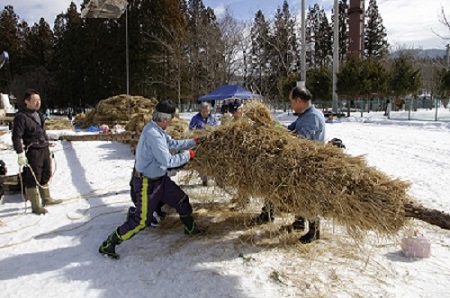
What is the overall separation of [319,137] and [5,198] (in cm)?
506

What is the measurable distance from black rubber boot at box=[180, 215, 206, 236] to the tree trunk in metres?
2.23


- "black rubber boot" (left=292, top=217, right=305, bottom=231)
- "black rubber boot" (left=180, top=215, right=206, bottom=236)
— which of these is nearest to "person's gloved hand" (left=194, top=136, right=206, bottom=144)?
"black rubber boot" (left=180, top=215, right=206, bottom=236)

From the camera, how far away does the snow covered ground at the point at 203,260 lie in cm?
288

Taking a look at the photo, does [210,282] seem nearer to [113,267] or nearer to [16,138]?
[113,267]

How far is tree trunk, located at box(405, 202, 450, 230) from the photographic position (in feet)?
7.55

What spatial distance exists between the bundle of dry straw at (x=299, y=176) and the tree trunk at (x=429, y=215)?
5 cm

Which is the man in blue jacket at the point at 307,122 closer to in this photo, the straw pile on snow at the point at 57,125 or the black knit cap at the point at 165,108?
the black knit cap at the point at 165,108

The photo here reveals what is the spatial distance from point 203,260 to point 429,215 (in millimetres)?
2052

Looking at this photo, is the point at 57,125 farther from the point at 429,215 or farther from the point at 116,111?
the point at 429,215

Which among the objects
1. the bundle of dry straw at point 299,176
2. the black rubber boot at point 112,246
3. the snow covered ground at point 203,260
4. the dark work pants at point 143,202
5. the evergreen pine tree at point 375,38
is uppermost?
the evergreen pine tree at point 375,38

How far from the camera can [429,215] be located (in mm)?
2361

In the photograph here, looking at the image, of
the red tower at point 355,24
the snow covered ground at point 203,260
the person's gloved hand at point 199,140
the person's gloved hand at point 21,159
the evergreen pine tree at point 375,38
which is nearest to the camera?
the snow covered ground at point 203,260

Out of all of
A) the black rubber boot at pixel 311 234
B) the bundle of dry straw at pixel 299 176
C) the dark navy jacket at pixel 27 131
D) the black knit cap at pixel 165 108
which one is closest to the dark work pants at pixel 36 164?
the dark navy jacket at pixel 27 131

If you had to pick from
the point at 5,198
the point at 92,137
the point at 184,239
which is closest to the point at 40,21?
the point at 92,137
